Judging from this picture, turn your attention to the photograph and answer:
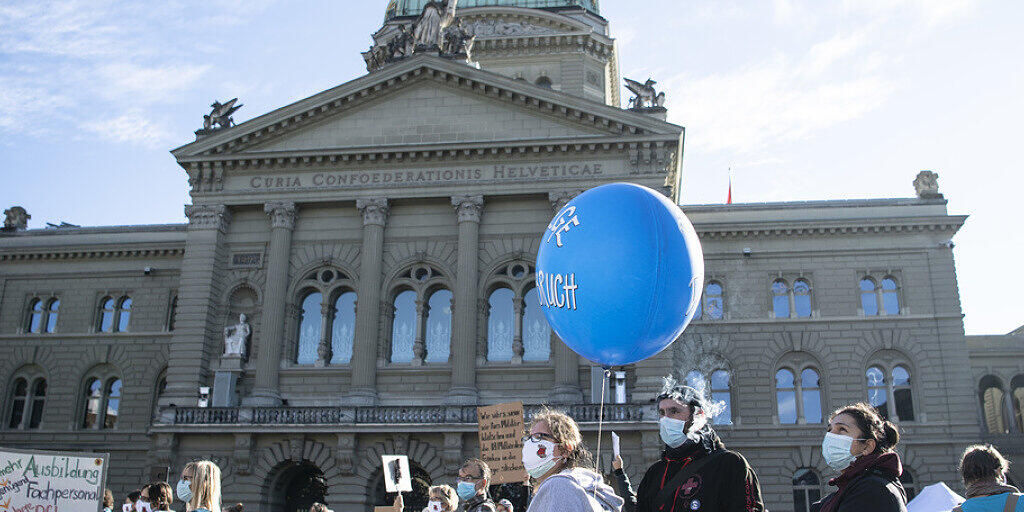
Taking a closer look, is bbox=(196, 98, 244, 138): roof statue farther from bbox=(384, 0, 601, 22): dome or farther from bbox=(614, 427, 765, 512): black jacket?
bbox=(614, 427, 765, 512): black jacket

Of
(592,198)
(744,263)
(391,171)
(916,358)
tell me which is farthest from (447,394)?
(592,198)

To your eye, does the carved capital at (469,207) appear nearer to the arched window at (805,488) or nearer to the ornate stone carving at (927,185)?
the arched window at (805,488)

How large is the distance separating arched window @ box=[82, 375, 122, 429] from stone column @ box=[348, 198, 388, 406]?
13074 millimetres

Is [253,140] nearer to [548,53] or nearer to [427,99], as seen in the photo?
[427,99]

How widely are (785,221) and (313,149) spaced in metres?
17.5

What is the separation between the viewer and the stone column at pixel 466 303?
29.2 meters

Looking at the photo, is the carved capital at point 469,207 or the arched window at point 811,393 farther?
the arched window at point 811,393

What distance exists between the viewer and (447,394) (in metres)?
29.2

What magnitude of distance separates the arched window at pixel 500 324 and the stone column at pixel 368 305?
3834 millimetres

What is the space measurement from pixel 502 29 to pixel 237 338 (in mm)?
21687

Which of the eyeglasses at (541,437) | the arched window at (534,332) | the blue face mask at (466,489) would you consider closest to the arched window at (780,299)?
the arched window at (534,332)

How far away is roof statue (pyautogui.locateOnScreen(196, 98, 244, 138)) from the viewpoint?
110 ft

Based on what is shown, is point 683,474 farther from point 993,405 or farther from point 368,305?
point 993,405

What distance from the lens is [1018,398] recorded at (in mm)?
36250
